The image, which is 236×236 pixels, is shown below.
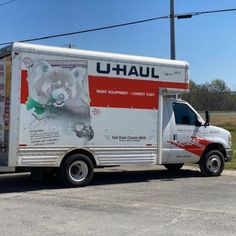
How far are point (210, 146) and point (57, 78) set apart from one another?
17.3 ft

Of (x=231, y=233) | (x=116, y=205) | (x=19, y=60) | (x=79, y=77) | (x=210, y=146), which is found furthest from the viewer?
(x=210, y=146)

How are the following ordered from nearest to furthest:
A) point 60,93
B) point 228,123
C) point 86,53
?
point 60,93 < point 86,53 < point 228,123

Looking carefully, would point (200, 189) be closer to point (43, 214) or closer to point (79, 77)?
point (79, 77)

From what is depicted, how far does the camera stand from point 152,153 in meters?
13.7

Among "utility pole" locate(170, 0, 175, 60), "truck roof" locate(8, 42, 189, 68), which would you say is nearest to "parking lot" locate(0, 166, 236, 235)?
"truck roof" locate(8, 42, 189, 68)

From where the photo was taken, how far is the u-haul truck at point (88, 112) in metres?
11.9

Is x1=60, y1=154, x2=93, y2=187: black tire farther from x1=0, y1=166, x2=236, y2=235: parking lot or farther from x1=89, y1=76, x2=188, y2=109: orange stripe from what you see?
x1=89, y1=76, x2=188, y2=109: orange stripe

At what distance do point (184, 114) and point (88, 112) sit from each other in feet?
10.5

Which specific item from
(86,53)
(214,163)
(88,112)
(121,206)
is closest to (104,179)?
(88,112)

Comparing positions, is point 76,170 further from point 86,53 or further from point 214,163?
point 214,163

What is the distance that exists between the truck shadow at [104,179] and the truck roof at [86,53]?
3.19 meters

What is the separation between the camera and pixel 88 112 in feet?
41.6

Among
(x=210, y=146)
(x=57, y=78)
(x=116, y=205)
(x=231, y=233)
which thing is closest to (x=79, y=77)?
(x=57, y=78)

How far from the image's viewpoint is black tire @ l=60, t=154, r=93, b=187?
12.4 meters
